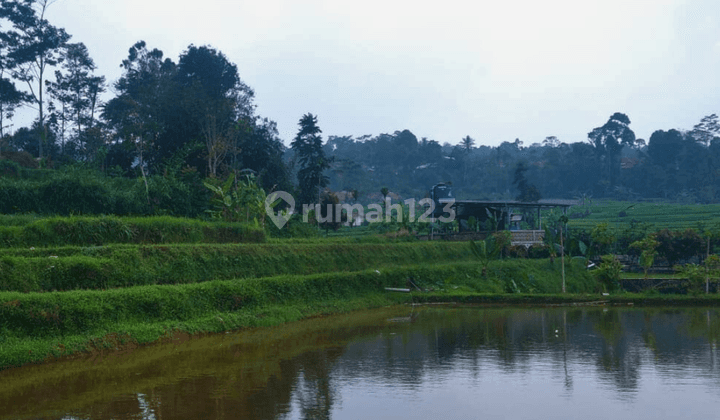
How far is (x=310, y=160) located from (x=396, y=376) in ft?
100

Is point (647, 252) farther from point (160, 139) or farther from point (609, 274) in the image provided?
point (160, 139)

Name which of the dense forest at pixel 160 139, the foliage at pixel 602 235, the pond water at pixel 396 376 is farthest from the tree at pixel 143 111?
the foliage at pixel 602 235

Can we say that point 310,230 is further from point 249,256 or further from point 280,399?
point 280,399

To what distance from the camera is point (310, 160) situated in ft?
130

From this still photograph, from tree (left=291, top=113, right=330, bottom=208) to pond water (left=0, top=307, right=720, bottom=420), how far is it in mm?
22959

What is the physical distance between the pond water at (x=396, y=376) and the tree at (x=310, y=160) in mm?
22959

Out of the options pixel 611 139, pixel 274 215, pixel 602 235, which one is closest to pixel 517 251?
pixel 602 235

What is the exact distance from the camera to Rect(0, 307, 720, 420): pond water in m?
7.85

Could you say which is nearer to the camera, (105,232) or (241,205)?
(105,232)

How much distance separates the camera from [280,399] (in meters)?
8.37

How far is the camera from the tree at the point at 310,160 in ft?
123

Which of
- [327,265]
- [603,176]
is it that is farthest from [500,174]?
[327,265]

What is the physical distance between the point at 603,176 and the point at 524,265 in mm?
49483

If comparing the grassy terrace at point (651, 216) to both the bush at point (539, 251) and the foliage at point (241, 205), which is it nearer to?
the bush at point (539, 251)
